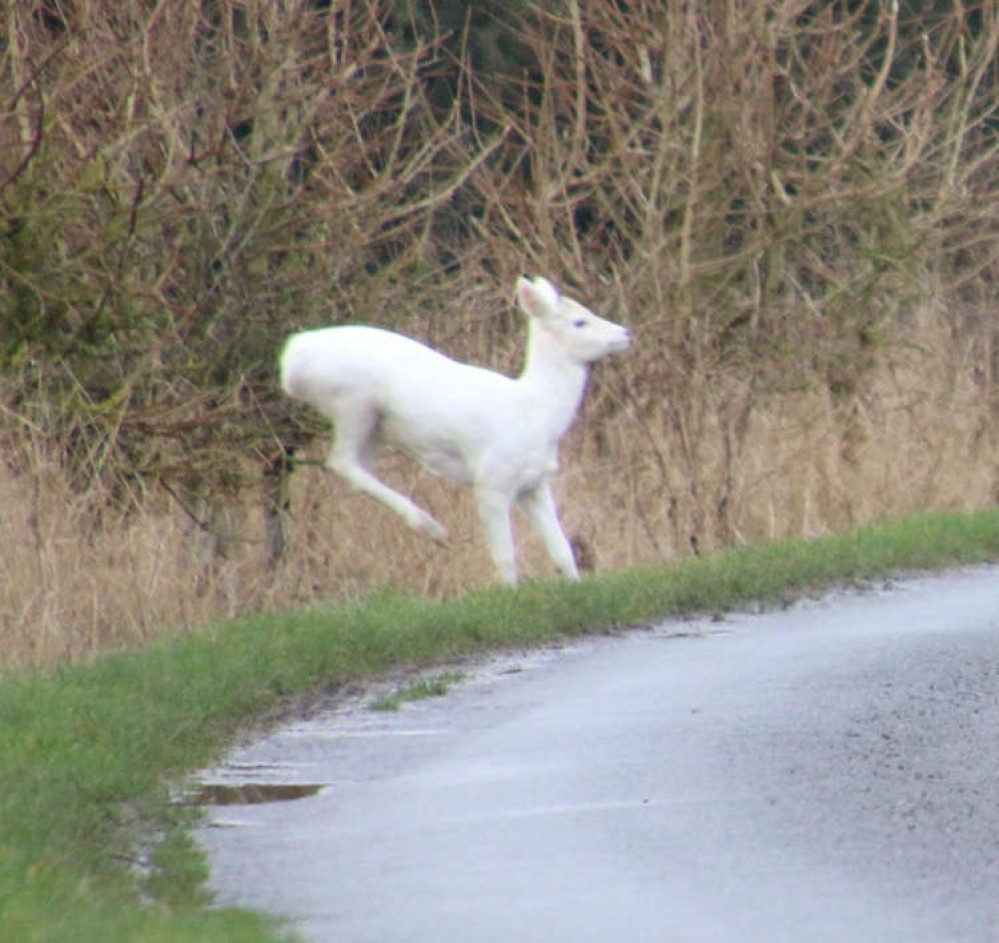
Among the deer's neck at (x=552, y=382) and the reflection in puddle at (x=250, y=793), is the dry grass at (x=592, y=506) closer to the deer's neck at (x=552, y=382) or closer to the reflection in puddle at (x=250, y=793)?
the deer's neck at (x=552, y=382)

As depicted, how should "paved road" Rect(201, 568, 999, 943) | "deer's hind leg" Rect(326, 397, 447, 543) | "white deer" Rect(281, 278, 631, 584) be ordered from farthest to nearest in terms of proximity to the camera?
"deer's hind leg" Rect(326, 397, 447, 543)
"white deer" Rect(281, 278, 631, 584)
"paved road" Rect(201, 568, 999, 943)

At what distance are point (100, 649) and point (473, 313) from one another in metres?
6.82

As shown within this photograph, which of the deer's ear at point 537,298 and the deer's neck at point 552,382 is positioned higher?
the deer's ear at point 537,298

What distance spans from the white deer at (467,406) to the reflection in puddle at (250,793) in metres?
5.98

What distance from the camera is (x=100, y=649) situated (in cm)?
1326

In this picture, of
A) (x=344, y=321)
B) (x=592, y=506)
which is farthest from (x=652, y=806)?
(x=592, y=506)

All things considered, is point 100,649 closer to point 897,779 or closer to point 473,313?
point 897,779

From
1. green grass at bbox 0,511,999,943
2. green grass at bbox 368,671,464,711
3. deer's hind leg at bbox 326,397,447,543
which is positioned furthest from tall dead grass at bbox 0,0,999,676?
green grass at bbox 368,671,464,711

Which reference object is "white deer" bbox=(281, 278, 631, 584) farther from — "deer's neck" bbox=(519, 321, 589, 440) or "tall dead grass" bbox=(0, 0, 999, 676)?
"tall dead grass" bbox=(0, 0, 999, 676)

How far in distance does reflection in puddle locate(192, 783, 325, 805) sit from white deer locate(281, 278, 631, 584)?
19.6 ft

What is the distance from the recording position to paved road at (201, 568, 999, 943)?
6.95 metres

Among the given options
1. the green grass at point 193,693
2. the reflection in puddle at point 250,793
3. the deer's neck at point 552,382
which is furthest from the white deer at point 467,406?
the reflection in puddle at point 250,793

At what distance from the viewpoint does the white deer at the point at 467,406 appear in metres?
15.2

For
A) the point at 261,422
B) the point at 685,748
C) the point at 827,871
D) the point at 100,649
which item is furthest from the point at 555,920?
the point at 261,422
